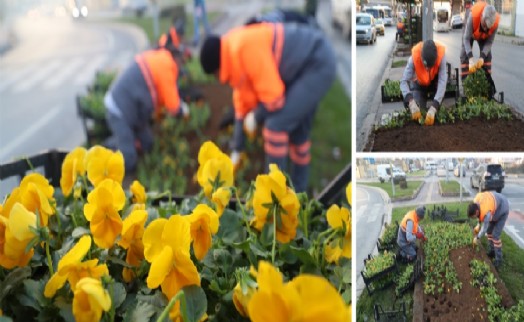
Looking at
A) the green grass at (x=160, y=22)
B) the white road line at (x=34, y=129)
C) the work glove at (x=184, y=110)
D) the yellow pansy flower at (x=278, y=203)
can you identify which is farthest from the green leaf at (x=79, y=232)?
the green grass at (x=160, y=22)

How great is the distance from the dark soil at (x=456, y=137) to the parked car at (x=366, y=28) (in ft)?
0.34

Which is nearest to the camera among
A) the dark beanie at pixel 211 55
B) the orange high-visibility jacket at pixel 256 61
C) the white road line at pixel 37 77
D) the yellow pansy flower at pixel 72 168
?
the yellow pansy flower at pixel 72 168

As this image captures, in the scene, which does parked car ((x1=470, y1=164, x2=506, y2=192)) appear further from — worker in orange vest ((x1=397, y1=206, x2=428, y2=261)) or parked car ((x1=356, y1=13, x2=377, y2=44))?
parked car ((x1=356, y1=13, x2=377, y2=44))

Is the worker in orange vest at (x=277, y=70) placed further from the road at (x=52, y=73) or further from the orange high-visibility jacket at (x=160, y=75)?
the road at (x=52, y=73)

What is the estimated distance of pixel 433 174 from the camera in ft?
2.26

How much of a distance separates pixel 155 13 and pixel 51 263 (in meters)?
4.44

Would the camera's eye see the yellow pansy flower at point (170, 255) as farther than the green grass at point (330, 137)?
No

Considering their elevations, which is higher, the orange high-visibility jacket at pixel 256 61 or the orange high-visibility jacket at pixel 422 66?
the orange high-visibility jacket at pixel 422 66

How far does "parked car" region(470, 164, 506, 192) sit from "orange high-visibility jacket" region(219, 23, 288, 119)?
3.23 metres

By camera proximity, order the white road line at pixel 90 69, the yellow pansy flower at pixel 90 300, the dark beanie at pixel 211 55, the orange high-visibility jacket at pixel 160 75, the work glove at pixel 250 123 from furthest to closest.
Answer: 1. the white road line at pixel 90 69
2. the orange high-visibility jacket at pixel 160 75
3. the work glove at pixel 250 123
4. the dark beanie at pixel 211 55
5. the yellow pansy flower at pixel 90 300

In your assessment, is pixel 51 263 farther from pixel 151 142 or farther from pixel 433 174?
pixel 151 142

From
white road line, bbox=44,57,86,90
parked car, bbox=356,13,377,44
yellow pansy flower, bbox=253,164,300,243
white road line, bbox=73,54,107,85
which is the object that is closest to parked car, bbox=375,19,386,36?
parked car, bbox=356,13,377,44

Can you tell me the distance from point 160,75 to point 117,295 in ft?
12.4

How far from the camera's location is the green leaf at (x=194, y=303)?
2.15ft
